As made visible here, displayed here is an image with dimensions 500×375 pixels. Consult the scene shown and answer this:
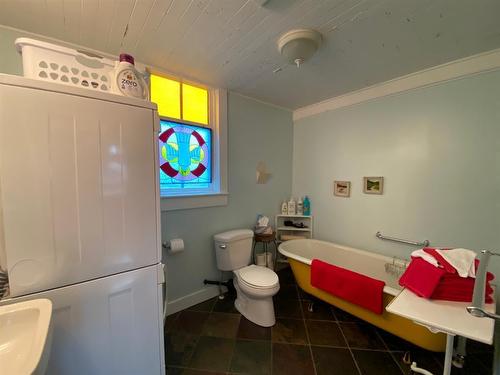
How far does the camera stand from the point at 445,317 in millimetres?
942

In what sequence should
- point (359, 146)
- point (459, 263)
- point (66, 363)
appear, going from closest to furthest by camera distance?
point (66, 363) → point (459, 263) → point (359, 146)

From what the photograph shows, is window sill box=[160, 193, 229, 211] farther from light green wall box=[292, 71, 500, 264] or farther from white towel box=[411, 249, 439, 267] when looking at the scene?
white towel box=[411, 249, 439, 267]

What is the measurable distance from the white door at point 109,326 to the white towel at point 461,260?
1.64 meters

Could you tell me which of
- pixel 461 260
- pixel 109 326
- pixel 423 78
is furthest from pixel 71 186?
pixel 423 78

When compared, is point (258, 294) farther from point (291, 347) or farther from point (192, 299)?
point (192, 299)

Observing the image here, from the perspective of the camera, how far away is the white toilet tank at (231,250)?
79.0 inches

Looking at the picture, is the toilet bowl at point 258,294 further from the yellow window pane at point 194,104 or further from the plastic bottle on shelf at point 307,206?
the yellow window pane at point 194,104

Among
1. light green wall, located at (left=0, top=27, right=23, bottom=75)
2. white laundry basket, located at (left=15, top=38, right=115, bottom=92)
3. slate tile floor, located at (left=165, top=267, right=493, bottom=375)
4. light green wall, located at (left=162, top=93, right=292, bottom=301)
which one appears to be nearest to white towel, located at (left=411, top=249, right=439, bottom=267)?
slate tile floor, located at (left=165, top=267, right=493, bottom=375)

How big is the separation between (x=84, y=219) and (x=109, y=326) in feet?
1.76

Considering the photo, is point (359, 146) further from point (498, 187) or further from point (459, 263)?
point (459, 263)

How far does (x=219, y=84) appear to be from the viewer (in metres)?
2.03

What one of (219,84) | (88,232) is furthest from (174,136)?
(88,232)

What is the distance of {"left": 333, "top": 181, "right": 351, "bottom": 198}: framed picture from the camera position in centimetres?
236

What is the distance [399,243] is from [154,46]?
2.74 metres
